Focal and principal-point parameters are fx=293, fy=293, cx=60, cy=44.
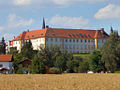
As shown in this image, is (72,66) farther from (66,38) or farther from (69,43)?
(69,43)

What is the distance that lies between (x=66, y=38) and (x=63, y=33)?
2750 millimetres

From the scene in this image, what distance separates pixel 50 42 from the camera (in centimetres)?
13100

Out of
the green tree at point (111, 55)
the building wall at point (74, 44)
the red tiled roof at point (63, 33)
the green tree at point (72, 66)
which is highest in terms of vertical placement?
the red tiled roof at point (63, 33)

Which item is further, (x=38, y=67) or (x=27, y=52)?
(x=27, y=52)

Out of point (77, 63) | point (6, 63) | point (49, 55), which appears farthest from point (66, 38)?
point (6, 63)

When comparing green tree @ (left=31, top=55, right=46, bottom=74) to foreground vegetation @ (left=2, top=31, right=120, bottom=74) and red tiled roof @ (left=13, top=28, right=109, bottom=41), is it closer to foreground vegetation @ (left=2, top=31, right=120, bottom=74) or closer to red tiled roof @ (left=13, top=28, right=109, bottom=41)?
→ foreground vegetation @ (left=2, top=31, right=120, bottom=74)

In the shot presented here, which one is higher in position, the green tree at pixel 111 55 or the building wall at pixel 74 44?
the building wall at pixel 74 44

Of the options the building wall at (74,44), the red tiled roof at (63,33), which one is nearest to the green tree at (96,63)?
the red tiled roof at (63,33)

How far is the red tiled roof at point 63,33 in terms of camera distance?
132 meters

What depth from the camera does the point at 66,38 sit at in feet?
443

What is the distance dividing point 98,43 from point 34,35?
102ft

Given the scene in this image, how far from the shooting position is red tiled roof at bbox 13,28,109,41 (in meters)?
132

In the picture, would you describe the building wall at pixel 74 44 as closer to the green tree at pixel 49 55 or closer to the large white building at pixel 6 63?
the green tree at pixel 49 55

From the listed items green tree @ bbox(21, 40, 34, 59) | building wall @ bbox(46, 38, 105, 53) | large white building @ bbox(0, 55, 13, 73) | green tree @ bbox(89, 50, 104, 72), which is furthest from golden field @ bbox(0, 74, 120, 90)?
building wall @ bbox(46, 38, 105, 53)
